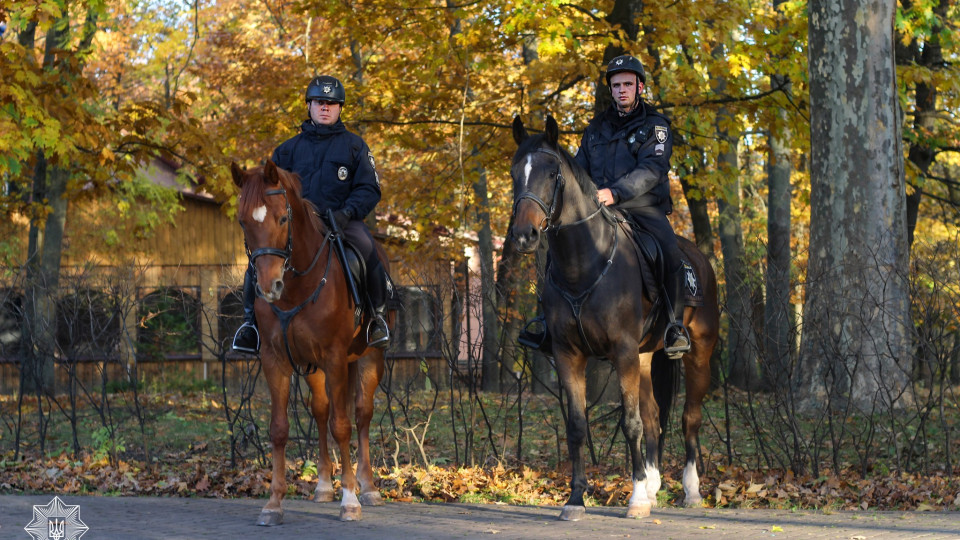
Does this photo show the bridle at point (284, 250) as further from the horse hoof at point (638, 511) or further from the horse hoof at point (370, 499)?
the horse hoof at point (638, 511)

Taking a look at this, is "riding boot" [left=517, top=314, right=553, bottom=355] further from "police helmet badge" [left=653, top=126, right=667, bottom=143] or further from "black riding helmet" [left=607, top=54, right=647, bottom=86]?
"black riding helmet" [left=607, top=54, right=647, bottom=86]

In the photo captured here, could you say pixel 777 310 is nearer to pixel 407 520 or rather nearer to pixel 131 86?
pixel 407 520

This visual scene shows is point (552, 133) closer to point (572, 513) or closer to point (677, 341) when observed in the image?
point (677, 341)

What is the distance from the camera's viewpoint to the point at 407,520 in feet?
25.7

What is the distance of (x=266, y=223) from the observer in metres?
7.35

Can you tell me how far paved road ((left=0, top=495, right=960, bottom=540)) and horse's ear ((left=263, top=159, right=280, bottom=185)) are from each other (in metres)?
2.30

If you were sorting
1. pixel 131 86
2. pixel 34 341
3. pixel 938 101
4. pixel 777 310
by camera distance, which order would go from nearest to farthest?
pixel 777 310
pixel 34 341
pixel 938 101
pixel 131 86

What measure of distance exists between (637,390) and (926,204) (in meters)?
27.1

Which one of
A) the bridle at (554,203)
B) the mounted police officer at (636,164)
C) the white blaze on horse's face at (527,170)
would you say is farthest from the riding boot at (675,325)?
the white blaze on horse's face at (527,170)

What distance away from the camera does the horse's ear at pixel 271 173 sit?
7371 millimetres

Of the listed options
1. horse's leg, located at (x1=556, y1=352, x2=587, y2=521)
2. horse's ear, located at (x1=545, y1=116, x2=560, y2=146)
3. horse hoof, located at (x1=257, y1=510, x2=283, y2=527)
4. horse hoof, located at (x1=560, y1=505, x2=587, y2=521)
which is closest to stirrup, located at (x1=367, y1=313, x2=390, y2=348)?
horse's leg, located at (x1=556, y1=352, x2=587, y2=521)

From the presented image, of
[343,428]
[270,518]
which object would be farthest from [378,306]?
[270,518]

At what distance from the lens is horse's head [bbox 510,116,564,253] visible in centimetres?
698

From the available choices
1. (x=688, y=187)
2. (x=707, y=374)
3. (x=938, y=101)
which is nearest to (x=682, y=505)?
(x=707, y=374)
